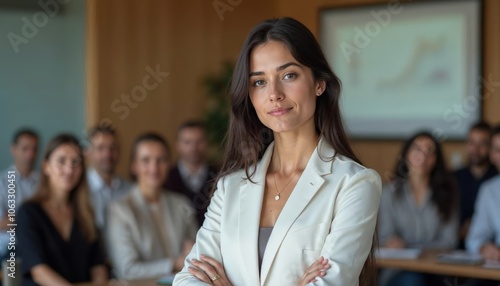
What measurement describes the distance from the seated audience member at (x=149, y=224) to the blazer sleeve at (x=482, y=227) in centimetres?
175

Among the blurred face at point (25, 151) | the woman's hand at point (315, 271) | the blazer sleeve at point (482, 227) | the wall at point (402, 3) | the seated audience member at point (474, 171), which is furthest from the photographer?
the wall at point (402, 3)

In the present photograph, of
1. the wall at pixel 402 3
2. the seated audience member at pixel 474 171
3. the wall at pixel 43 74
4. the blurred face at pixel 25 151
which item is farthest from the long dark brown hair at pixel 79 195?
the seated audience member at pixel 474 171

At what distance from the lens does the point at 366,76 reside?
8.49 m

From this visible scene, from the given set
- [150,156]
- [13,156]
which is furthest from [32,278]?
[13,156]

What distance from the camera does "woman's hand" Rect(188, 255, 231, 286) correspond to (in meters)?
2.22

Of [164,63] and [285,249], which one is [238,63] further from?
[164,63]

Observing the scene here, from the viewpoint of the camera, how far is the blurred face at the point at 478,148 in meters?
6.70

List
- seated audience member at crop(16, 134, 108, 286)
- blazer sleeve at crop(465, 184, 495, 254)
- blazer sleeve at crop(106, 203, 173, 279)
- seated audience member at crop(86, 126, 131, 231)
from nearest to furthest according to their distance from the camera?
seated audience member at crop(16, 134, 108, 286), blazer sleeve at crop(106, 203, 173, 279), blazer sleeve at crop(465, 184, 495, 254), seated audience member at crop(86, 126, 131, 231)

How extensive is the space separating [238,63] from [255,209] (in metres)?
0.42

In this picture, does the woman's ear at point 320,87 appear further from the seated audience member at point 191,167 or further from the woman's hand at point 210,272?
the seated audience member at point 191,167

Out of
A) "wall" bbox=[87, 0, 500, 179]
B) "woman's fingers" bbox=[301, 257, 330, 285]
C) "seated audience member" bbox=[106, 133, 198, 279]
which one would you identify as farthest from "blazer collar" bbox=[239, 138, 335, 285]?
"wall" bbox=[87, 0, 500, 179]

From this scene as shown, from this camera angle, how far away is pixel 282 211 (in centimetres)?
217

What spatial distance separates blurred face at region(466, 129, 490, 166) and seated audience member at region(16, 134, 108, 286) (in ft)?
11.7

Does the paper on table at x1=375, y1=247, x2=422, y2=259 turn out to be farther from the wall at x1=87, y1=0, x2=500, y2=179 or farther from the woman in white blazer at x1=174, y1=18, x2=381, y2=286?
the wall at x1=87, y1=0, x2=500, y2=179
